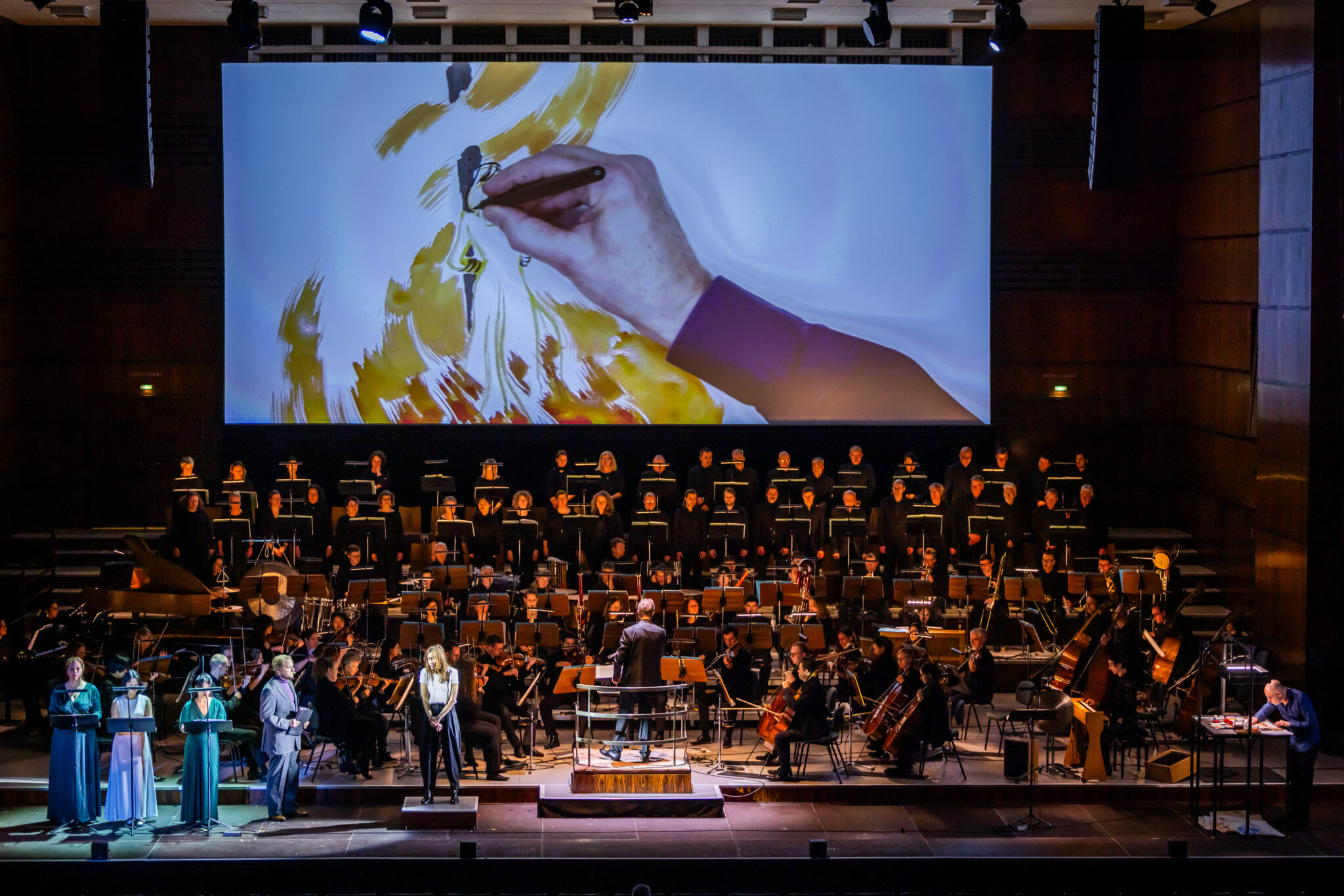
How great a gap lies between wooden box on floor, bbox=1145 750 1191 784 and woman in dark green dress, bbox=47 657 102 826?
24.9ft

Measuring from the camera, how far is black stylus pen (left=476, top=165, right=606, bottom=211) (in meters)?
16.2

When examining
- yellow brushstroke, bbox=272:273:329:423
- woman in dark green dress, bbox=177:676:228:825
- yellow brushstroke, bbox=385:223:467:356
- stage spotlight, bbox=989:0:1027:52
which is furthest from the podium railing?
stage spotlight, bbox=989:0:1027:52

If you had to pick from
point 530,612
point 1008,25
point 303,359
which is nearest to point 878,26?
point 1008,25

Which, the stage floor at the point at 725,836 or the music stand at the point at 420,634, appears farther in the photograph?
the music stand at the point at 420,634

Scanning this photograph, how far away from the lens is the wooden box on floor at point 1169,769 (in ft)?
36.6

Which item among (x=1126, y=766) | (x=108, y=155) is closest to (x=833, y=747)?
(x=1126, y=766)

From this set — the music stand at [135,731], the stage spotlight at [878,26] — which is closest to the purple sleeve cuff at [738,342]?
the stage spotlight at [878,26]

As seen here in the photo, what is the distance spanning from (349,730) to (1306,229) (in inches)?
345

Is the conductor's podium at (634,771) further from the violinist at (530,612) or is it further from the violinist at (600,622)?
the violinist at (530,612)

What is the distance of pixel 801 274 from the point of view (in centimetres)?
1639

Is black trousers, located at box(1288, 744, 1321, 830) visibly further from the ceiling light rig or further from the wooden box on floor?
the ceiling light rig

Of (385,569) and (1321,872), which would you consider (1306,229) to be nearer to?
(1321,872)

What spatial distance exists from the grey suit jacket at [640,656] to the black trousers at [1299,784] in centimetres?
451

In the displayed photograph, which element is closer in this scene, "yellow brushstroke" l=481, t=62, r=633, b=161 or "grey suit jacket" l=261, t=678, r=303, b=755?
"grey suit jacket" l=261, t=678, r=303, b=755
